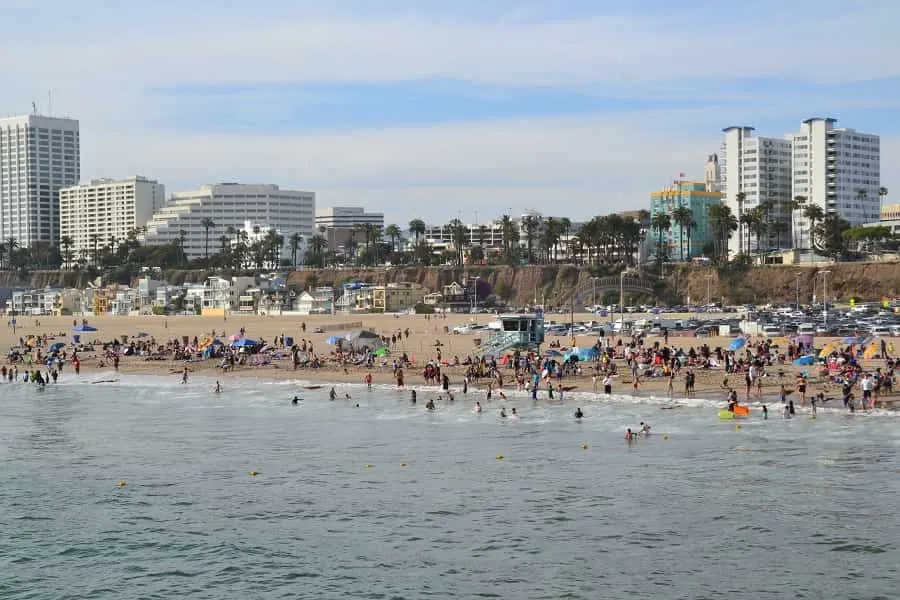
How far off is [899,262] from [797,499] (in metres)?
97.4

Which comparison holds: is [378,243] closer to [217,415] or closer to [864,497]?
[217,415]

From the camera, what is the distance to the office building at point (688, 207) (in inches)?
6447

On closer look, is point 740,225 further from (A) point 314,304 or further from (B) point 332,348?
(B) point 332,348

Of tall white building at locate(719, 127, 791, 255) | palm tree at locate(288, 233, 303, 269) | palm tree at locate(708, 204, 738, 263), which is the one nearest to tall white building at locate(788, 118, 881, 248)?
tall white building at locate(719, 127, 791, 255)

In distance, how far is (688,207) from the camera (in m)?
167

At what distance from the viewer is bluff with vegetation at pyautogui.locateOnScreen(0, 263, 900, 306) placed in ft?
366

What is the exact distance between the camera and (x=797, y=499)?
25.0 metres

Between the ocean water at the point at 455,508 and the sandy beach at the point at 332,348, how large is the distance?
6427mm

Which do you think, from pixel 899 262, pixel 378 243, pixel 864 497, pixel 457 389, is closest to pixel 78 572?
pixel 864 497

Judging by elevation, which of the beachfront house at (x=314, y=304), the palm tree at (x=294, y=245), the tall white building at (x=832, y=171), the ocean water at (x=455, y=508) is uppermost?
the tall white building at (x=832, y=171)

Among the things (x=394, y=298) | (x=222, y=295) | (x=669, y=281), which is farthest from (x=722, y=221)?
(x=222, y=295)

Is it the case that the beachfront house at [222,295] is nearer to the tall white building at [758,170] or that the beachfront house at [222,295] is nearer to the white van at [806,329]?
the tall white building at [758,170]

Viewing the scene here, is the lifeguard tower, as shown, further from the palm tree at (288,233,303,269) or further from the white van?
the palm tree at (288,233,303,269)

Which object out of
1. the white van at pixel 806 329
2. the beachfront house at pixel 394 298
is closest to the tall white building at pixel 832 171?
the beachfront house at pixel 394 298
